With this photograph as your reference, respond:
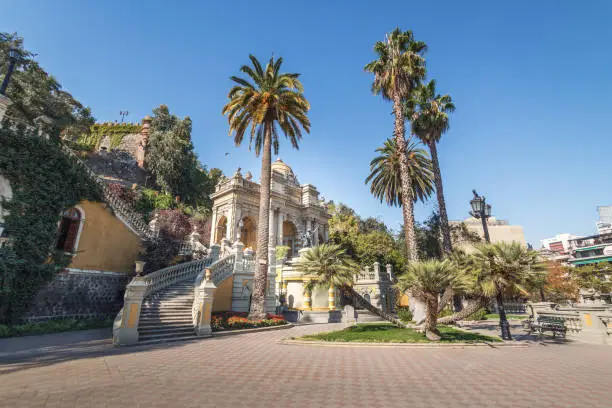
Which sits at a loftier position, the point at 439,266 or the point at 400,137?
the point at 400,137

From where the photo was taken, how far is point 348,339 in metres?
12.1

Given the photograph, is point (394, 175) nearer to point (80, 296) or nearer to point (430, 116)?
point (430, 116)

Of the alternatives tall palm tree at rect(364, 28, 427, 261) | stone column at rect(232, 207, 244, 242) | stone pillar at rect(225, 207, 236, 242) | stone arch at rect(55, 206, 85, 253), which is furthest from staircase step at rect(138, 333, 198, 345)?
stone column at rect(232, 207, 244, 242)

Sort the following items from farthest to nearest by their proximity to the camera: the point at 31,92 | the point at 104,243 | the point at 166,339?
the point at 31,92 < the point at 104,243 < the point at 166,339

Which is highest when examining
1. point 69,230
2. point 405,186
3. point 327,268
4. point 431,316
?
point 405,186

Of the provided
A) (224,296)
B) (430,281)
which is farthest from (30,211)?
(430,281)

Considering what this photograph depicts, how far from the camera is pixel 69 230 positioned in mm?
16094

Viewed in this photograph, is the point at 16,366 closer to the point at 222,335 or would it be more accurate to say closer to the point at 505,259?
the point at 222,335

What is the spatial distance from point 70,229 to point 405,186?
2032cm

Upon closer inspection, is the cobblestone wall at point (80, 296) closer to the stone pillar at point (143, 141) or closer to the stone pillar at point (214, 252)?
the stone pillar at point (214, 252)

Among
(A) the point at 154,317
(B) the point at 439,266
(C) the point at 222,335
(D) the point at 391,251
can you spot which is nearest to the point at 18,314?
(A) the point at 154,317

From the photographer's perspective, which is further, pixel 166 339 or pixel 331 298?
pixel 331 298

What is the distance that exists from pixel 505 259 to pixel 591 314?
6381 millimetres

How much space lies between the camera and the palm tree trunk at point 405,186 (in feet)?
59.2
